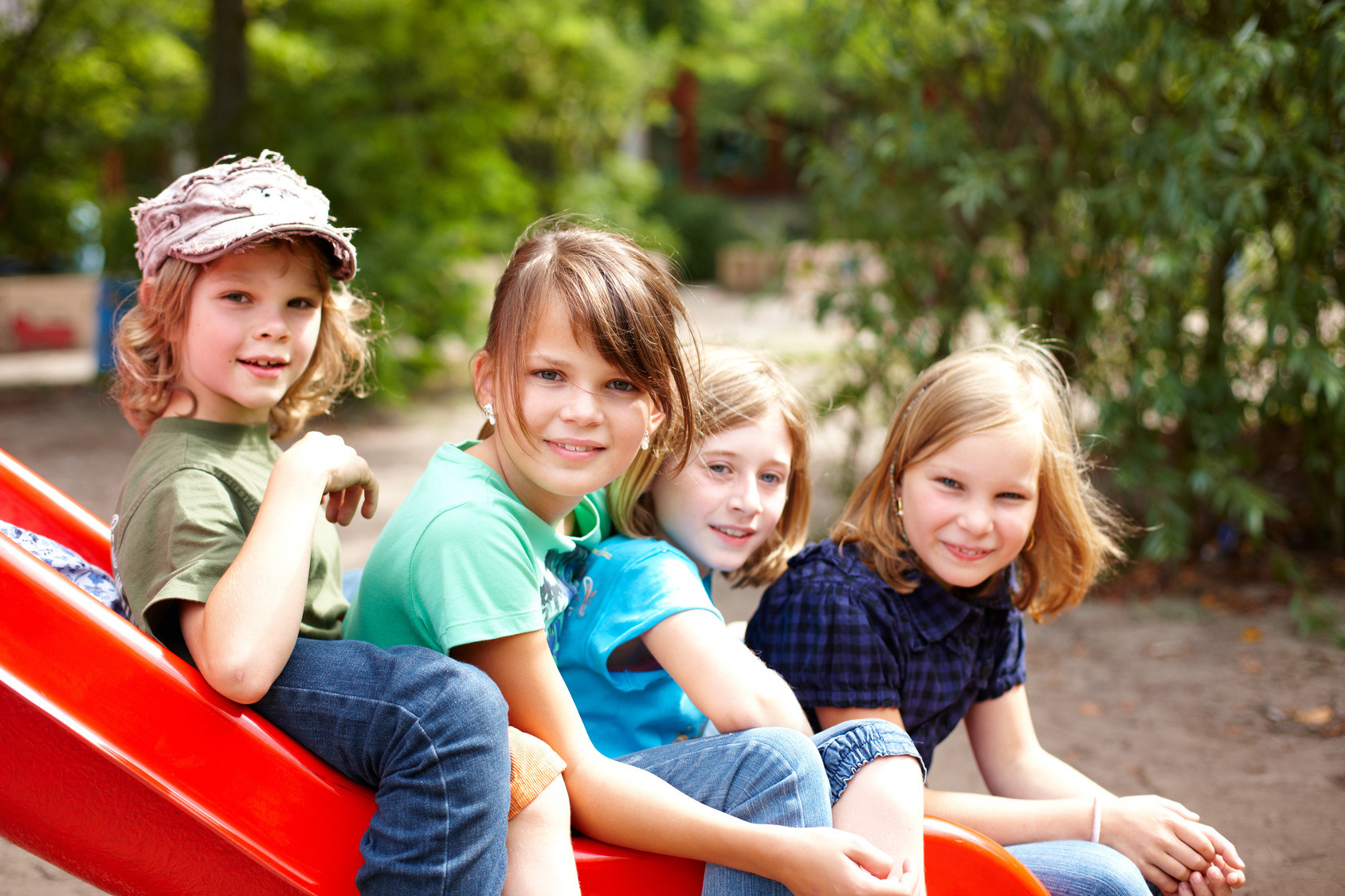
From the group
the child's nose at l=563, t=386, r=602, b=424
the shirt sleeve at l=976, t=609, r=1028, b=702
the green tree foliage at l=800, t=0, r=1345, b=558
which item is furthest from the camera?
the green tree foliage at l=800, t=0, r=1345, b=558

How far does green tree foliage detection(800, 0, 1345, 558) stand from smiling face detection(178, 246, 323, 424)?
2687 mm

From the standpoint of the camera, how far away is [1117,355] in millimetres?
4203

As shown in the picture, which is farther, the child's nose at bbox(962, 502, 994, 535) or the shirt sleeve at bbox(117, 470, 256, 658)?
the child's nose at bbox(962, 502, 994, 535)

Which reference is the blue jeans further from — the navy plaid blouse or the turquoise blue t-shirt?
the turquoise blue t-shirt

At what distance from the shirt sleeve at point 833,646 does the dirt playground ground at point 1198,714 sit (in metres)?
0.60

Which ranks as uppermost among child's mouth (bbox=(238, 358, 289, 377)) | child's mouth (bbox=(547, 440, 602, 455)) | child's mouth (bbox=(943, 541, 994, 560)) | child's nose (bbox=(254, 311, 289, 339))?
child's nose (bbox=(254, 311, 289, 339))

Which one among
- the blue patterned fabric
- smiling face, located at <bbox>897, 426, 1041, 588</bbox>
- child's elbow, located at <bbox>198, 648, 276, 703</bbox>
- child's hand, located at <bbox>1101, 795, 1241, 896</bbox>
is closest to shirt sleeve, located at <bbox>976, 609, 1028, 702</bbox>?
smiling face, located at <bbox>897, 426, 1041, 588</bbox>

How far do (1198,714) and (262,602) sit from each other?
2.91m

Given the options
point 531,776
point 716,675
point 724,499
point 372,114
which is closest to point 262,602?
point 531,776

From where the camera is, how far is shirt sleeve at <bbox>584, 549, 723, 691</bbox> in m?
1.55

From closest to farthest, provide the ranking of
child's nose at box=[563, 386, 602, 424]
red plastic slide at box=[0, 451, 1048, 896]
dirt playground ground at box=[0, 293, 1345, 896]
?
red plastic slide at box=[0, 451, 1048, 896] → child's nose at box=[563, 386, 602, 424] → dirt playground ground at box=[0, 293, 1345, 896]

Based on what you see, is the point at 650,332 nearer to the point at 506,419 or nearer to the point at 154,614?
the point at 506,419

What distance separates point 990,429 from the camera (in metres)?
1.79

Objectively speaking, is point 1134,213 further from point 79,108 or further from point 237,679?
point 79,108
